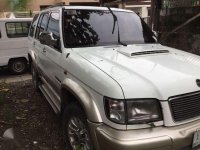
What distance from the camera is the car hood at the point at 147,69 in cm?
288

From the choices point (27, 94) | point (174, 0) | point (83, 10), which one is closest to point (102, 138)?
point (83, 10)

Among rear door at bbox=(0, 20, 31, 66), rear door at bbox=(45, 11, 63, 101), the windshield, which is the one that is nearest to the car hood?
the windshield

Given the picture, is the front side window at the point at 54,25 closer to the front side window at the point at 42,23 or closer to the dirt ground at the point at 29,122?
the front side window at the point at 42,23

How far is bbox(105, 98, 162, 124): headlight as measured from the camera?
2855 mm

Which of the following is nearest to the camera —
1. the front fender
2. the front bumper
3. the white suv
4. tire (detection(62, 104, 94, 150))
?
the front bumper

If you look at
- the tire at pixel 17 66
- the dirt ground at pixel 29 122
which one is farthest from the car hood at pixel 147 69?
the tire at pixel 17 66

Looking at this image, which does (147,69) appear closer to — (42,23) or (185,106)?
(185,106)

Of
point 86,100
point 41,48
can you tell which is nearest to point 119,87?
point 86,100

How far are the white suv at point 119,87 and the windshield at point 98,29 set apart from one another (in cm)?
1

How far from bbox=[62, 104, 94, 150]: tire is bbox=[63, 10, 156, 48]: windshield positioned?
3.21 ft

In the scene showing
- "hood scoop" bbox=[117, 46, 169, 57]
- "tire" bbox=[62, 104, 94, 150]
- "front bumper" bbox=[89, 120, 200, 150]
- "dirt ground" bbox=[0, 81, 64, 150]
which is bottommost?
"dirt ground" bbox=[0, 81, 64, 150]

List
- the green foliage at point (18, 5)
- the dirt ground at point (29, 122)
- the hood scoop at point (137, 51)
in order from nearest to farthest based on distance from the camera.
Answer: the hood scoop at point (137, 51), the dirt ground at point (29, 122), the green foliage at point (18, 5)

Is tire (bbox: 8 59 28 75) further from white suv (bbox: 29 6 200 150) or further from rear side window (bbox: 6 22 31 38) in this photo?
white suv (bbox: 29 6 200 150)

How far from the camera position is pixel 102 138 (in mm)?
2914
